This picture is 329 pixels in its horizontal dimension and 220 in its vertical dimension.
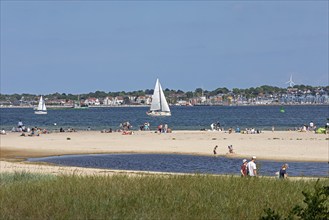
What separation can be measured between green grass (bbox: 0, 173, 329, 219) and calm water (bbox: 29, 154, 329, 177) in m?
14.9

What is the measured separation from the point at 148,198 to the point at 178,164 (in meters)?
24.1

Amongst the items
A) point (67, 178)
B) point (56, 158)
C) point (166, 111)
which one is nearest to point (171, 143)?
point (56, 158)

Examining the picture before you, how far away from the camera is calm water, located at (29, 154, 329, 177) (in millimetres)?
34803

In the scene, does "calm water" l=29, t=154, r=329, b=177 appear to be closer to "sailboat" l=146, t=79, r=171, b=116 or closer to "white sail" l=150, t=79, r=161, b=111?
"white sail" l=150, t=79, r=161, b=111

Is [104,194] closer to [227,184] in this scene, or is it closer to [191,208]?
[191,208]

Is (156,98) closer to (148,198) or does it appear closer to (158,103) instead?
(158,103)

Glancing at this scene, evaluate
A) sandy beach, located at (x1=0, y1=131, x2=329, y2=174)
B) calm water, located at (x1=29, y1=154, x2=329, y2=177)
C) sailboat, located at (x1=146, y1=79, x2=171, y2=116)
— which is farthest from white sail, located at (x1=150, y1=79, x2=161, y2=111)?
calm water, located at (x1=29, y1=154, x2=329, y2=177)

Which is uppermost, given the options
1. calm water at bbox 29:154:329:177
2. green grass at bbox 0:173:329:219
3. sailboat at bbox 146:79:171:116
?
sailboat at bbox 146:79:171:116

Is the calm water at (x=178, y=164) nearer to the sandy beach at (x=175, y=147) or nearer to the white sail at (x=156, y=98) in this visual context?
the sandy beach at (x=175, y=147)

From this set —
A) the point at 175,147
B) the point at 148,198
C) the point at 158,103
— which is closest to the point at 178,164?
the point at 175,147

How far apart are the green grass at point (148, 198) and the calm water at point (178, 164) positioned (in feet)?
48.9

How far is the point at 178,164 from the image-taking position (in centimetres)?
3903

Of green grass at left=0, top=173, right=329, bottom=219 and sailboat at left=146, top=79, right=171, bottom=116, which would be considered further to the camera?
sailboat at left=146, top=79, right=171, bottom=116

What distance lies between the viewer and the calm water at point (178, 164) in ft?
114
